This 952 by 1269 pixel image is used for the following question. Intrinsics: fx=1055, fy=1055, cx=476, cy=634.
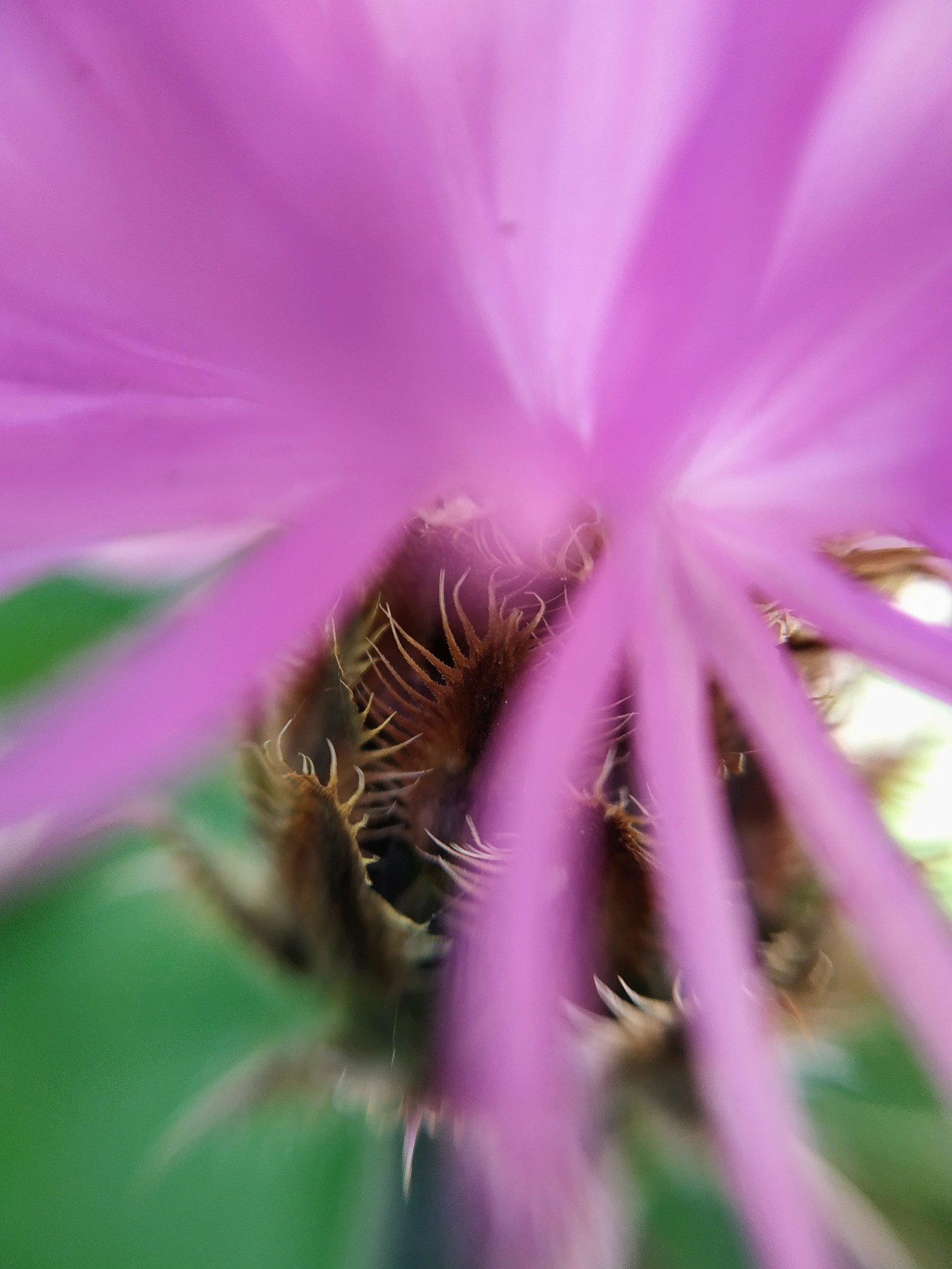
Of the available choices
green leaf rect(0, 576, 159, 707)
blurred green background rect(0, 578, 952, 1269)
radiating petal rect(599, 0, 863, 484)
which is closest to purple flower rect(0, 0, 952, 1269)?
radiating petal rect(599, 0, 863, 484)

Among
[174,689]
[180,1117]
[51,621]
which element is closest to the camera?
[174,689]

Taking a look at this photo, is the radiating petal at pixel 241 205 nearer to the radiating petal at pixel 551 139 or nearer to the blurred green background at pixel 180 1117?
the radiating petal at pixel 551 139

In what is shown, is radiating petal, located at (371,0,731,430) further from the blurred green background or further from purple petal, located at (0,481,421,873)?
the blurred green background

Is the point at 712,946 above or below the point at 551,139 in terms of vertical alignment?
below

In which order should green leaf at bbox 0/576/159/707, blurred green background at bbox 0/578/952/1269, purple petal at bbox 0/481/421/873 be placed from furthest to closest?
green leaf at bbox 0/576/159/707 → blurred green background at bbox 0/578/952/1269 → purple petal at bbox 0/481/421/873

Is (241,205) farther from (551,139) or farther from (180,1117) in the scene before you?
(180,1117)

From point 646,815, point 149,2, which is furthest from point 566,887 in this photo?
point 149,2

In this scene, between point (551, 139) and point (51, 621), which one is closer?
point (551, 139)

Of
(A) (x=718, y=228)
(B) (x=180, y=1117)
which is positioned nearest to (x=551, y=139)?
(A) (x=718, y=228)

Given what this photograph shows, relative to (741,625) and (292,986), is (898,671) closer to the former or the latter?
(741,625)
